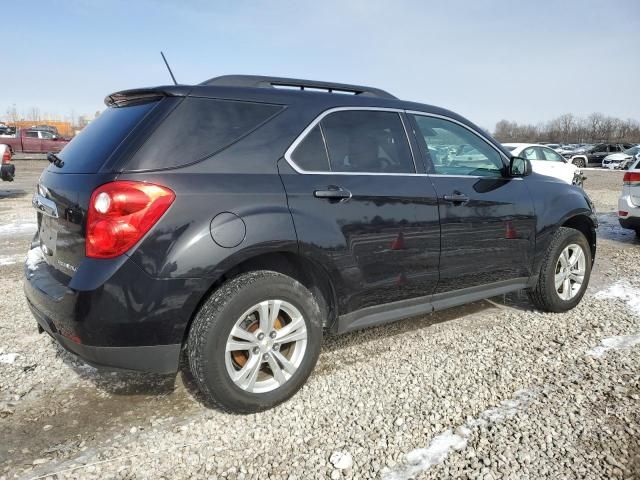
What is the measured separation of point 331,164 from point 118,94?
1.35 meters

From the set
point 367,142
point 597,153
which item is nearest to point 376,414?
point 367,142

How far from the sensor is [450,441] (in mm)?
2490

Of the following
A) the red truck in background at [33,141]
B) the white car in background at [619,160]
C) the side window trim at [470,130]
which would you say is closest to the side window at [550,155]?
the side window trim at [470,130]

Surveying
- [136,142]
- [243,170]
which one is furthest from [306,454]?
[136,142]

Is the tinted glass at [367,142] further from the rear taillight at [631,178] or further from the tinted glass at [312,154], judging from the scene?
the rear taillight at [631,178]

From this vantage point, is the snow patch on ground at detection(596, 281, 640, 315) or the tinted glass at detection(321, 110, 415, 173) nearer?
the tinted glass at detection(321, 110, 415, 173)

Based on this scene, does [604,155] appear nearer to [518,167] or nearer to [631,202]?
[631,202]

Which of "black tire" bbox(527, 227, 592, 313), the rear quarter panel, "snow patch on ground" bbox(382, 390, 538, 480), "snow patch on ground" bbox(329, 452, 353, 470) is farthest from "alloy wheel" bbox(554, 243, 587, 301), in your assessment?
"snow patch on ground" bbox(329, 452, 353, 470)

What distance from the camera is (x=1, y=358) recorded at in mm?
3422

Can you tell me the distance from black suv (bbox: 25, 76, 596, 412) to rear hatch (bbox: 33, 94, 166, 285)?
13 mm

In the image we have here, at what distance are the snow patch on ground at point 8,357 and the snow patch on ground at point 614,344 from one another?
408 centimetres

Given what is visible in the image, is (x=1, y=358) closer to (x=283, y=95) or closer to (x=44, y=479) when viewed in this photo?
(x=44, y=479)

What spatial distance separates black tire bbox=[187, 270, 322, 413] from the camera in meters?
2.47

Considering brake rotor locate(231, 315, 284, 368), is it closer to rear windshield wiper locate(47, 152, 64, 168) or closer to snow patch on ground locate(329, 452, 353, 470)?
snow patch on ground locate(329, 452, 353, 470)
